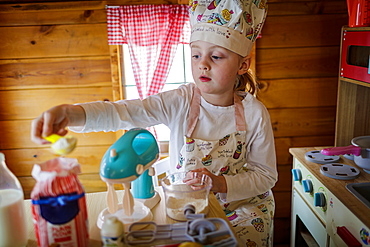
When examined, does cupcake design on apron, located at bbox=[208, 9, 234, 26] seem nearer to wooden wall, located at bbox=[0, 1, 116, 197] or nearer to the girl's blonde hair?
the girl's blonde hair

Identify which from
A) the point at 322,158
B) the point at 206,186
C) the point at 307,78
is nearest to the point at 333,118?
the point at 307,78

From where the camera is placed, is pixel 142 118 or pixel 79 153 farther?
pixel 79 153

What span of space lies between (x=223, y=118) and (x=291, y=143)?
37.5 inches

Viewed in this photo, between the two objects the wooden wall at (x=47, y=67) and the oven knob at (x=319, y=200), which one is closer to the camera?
the oven knob at (x=319, y=200)

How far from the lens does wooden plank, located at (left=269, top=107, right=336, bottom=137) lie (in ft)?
6.75

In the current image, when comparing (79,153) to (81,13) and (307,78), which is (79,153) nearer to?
(81,13)

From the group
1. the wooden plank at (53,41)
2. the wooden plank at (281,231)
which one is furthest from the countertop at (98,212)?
the wooden plank at (281,231)

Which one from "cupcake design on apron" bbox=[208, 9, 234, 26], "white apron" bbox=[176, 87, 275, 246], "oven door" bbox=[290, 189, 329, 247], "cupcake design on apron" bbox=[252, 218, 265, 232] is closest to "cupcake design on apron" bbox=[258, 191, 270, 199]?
"white apron" bbox=[176, 87, 275, 246]

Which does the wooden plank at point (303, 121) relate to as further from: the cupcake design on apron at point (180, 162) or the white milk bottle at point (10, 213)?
the white milk bottle at point (10, 213)

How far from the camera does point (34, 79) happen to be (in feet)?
6.47

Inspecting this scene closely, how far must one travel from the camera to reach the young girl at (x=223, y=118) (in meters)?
1.15

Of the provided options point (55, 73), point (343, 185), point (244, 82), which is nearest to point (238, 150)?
point (244, 82)

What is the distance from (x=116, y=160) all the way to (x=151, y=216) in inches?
7.7

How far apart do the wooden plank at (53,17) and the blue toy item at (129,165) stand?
1141 millimetres
